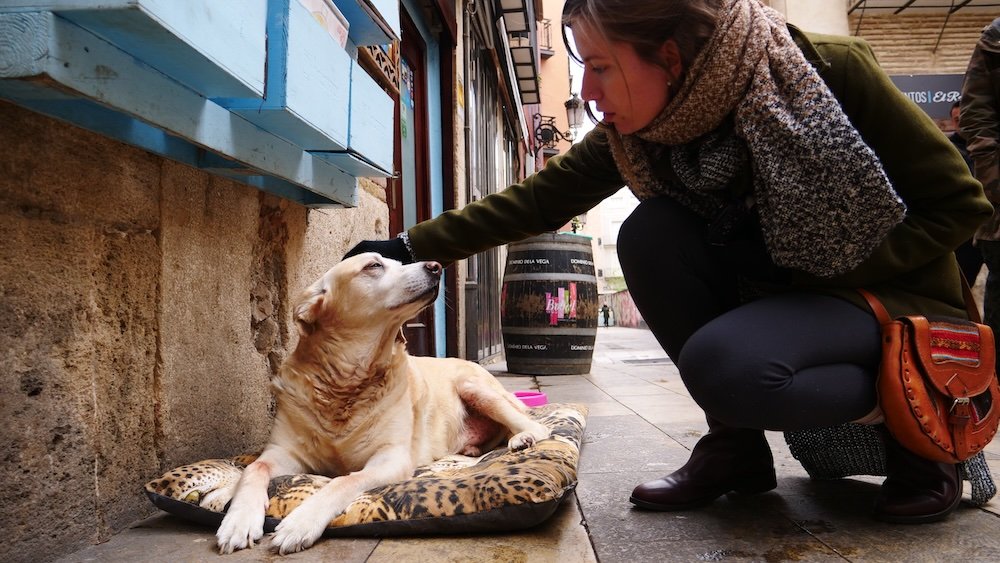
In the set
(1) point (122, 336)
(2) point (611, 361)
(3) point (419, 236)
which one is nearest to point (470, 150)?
(2) point (611, 361)

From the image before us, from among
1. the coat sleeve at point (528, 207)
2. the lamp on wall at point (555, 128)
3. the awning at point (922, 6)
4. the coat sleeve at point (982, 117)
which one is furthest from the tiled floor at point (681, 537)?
the lamp on wall at point (555, 128)

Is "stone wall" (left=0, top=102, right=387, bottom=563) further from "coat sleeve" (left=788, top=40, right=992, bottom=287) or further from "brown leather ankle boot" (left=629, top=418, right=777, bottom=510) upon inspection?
"coat sleeve" (left=788, top=40, right=992, bottom=287)

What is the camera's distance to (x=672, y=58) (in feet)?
4.85

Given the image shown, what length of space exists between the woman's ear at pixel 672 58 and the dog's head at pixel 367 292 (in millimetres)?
→ 949

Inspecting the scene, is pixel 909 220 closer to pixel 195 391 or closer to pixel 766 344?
pixel 766 344

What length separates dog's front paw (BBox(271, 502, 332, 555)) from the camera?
58.2 inches

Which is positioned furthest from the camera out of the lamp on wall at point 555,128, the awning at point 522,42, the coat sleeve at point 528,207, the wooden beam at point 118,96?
the lamp on wall at point 555,128

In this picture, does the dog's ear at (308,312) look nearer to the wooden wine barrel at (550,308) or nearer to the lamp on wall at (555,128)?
the wooden wine barrel at (550,308)

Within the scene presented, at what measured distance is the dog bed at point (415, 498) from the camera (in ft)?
5.05

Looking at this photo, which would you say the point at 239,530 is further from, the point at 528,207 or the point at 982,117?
the point at 982,117

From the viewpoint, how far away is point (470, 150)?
6.04 m

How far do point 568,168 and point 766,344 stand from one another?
0.82 metres

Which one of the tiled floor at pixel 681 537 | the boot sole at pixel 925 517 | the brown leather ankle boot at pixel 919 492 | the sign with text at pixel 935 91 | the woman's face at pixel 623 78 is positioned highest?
the sign with text at pixel 935 91

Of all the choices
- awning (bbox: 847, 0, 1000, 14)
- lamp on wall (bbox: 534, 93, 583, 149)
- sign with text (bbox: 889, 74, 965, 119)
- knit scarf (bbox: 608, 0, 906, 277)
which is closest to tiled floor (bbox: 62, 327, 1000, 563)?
knit scarf (bbox: 608, 0, 906, 277)
